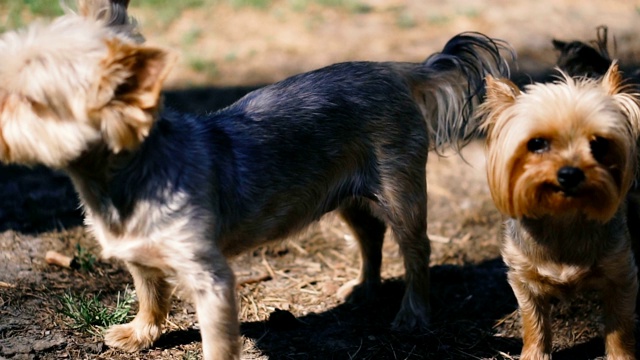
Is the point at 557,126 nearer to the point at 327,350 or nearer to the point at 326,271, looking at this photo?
the point at 327,350

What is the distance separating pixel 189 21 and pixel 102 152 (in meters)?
6.86

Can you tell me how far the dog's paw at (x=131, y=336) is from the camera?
15.1 feet

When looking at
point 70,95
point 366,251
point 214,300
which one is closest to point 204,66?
point 366,251

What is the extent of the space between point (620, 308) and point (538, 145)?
42.6 inches

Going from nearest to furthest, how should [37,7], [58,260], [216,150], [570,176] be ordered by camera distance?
[570,176]
[216,150]
[58,260]
[37,7]

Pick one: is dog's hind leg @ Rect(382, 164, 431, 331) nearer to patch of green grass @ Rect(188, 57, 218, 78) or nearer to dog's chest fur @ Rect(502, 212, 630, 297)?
dog's chest fur @ Rect(502, 212, 630, 297)

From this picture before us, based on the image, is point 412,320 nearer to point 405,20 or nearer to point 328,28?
point 328,28

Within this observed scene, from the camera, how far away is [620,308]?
434cm

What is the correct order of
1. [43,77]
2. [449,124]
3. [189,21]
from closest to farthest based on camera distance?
[43,77] → [449,124] → [189,21]

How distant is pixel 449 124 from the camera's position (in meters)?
5.16

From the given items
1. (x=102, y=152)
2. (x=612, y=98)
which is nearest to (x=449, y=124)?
(x=612, y=98)

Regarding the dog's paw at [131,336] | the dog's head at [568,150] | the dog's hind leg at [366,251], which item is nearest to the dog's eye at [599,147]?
the dog's head at [568,150]

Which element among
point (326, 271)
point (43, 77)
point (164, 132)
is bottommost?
point (326, 271)

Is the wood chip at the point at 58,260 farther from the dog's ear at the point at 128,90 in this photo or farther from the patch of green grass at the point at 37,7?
the patch of green grass at the point at 37,7
